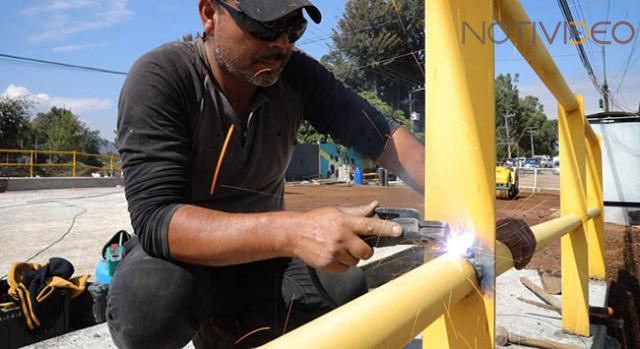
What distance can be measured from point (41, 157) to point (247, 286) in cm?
2472

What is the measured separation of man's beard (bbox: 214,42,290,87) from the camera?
Answer: 1.18 metres

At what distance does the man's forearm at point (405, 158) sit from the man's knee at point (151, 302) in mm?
660

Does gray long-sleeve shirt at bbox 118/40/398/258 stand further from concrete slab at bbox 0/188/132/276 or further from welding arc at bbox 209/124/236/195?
concrete slab at bbox 0/188/132/276

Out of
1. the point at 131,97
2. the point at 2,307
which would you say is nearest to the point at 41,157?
the point at 2,307

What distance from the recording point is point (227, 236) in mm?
895

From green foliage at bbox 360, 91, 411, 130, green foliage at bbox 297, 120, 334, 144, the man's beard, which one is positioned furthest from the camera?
green foliage at bbox 297, 120, 334, 144

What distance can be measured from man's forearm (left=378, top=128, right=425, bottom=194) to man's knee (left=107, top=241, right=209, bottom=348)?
0.66m

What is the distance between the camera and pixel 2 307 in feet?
Answer: 6.88

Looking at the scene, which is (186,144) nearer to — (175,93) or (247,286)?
(175,93)

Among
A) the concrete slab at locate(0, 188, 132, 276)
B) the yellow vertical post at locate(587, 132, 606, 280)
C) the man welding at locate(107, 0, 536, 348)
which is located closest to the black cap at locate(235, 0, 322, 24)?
the man welding at locate(107, 0, 536, 348)

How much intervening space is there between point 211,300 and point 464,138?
0.87 m

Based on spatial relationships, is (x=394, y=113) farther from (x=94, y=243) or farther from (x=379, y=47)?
(x=94, y=243)

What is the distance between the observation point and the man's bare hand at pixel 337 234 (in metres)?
0.69

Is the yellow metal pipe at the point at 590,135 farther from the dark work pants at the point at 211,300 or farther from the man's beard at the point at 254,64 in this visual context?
the man's beard at the point at 254,64
